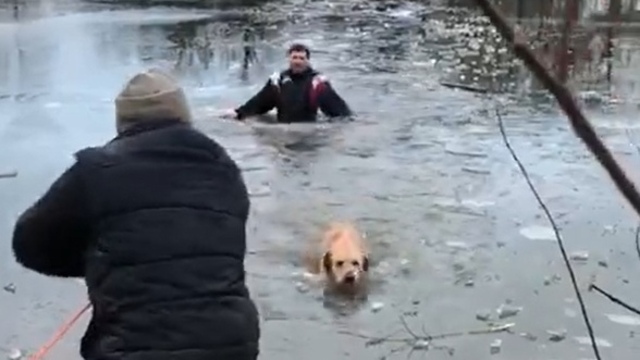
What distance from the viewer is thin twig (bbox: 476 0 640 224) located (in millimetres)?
2576

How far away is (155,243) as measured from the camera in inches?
138

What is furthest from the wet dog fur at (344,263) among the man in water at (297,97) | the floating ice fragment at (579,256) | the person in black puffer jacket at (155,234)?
the person in black puffer jacket at (155,234)

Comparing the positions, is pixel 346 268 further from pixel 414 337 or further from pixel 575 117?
pixel 575 117

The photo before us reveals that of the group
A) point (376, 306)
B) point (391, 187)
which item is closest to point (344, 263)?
point (376, 306)

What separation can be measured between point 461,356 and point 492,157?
18.3 ft

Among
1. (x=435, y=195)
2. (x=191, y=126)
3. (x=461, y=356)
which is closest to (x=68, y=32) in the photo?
(x=435, y=195)

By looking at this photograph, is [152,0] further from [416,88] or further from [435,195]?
[435,195]

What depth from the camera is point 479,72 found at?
18734mm

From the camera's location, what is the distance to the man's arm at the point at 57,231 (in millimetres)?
3547

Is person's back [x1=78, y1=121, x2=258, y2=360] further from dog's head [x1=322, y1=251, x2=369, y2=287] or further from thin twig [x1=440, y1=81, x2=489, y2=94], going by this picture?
thin twig [x1=440, y1=81, x2=489, y2=94]

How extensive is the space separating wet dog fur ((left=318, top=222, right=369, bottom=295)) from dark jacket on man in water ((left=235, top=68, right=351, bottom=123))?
4818 millimetres

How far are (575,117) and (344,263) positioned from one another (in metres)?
6.31

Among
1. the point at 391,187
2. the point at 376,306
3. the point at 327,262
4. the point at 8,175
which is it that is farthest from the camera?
the point at 8,175

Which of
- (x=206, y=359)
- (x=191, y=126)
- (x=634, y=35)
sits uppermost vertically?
(x=191, y=126)
